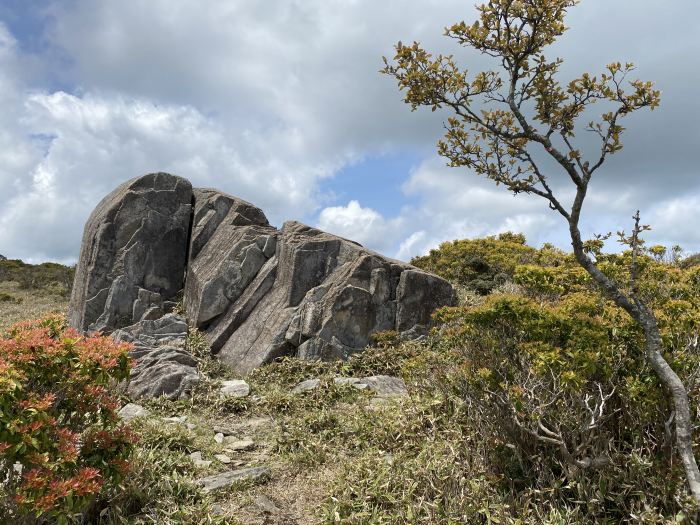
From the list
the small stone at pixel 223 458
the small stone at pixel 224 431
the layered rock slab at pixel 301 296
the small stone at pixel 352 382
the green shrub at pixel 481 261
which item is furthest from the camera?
the green shrub at pixel 481 261

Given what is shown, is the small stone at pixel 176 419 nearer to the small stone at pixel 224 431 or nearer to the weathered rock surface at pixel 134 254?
the small stone at pixel 224 431

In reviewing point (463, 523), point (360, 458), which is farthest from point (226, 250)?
point (463, 523)

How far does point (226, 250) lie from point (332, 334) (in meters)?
4.51

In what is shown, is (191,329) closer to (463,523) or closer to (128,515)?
(128,515)

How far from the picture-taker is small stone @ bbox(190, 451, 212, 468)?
8641 millimetres

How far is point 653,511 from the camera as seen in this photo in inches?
254

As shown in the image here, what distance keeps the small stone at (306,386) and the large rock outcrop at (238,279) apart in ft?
4.03

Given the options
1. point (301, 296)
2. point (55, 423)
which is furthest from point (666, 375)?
point (301, 296)

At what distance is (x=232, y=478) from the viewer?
821 centimetres

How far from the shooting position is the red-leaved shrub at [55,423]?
18.9 feet

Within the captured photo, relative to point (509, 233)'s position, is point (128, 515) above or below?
below

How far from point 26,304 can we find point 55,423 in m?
26.6

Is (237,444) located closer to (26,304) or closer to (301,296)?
(301,296)

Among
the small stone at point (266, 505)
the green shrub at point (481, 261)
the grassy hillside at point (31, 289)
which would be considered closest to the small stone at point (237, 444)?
the small stone at point (266, 505)
